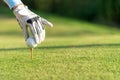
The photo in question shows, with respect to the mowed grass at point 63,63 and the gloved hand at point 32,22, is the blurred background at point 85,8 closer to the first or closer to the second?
the mowed grass at point 63,63

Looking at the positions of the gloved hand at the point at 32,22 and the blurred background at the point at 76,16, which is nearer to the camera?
the gloved hand at the point at 32,22

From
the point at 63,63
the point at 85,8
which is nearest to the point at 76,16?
the point at 85,8

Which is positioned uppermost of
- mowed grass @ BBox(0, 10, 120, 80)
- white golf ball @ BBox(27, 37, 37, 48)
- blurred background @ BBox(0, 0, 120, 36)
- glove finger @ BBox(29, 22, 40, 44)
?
glove finger @ BBox(29, 22, 40, 44)

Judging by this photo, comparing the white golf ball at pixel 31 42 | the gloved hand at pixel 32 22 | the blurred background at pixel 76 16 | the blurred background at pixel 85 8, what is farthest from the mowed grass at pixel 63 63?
the blurred background at pixel 85 8

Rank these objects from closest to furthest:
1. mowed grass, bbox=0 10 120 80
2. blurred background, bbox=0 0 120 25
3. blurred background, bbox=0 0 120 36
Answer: mowed grass, bbox=0 10 120 80, blurred background, bbox=0 0 120 36, blurred background, bbox=0 0 120 25

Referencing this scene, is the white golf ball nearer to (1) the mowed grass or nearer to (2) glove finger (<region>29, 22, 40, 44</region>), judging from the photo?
(2) glove finger (<region>29, 22, 40, 44</region>)

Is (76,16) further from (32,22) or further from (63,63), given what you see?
(32,22)

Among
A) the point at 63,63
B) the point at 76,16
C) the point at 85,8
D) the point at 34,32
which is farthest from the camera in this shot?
the point at 76,16

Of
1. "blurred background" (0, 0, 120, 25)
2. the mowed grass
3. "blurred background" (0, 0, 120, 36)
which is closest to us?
the mowed grass

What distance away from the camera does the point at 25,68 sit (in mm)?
6508

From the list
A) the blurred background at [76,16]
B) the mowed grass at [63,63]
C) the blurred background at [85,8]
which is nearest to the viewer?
the mowed grass at [63,63]

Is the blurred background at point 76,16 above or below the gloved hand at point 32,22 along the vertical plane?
below

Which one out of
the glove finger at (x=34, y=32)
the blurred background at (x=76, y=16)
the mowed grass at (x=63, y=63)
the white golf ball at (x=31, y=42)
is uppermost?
the glove finger at (x=34, y=32)

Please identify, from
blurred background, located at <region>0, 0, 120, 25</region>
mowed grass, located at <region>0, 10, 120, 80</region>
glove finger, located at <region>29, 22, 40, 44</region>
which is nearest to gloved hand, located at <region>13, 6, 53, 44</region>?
glove finger, located at <region>29, 22, 40, 44</region>
